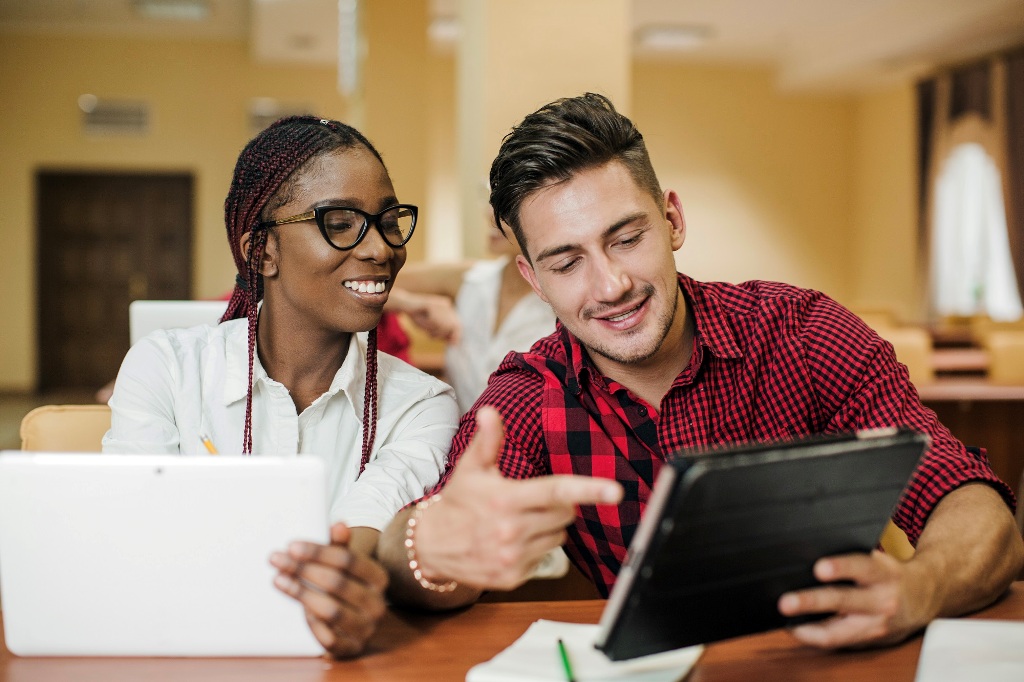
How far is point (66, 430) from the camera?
1.82m

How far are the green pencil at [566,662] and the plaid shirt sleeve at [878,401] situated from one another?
0.66m

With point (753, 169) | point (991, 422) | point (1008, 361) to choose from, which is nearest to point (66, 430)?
point (991, 422)

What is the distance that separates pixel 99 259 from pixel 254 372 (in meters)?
9.69

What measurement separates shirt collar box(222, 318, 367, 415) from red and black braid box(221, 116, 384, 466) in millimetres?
21

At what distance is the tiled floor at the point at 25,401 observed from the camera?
8056 millimetres

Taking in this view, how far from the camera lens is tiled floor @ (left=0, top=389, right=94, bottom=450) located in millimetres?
8056

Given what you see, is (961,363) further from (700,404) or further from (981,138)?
(700,404)

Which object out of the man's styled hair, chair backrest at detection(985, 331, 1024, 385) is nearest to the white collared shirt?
the man's styled hair

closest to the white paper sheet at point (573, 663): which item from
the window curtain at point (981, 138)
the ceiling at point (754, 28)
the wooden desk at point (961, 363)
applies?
the wooden desk at point (961, 363)

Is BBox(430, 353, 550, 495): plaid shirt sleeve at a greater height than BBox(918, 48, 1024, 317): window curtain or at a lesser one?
lesser

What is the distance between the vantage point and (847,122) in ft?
37.9

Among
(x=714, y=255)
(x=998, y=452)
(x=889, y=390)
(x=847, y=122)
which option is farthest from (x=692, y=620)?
(x=847, y=122)

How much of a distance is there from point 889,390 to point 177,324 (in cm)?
130

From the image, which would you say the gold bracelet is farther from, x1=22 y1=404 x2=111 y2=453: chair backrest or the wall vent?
the wall vent
